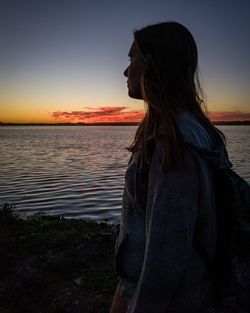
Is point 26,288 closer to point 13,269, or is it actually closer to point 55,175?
point 13,269

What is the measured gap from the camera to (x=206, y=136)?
1.82 m

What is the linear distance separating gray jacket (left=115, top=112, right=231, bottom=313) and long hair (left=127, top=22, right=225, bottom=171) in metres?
0.11

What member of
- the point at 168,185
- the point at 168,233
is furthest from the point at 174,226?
the point at 168,185

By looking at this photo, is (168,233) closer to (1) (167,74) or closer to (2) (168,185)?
(2) (168,185)

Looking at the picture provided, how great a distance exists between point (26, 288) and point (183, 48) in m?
4.88

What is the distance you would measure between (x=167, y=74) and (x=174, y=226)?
0.80m

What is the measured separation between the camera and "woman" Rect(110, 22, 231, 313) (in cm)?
169

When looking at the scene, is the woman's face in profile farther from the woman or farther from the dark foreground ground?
the dark foreground ground

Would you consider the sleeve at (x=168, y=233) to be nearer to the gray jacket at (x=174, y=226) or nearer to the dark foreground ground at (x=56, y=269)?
the gray jacket at (x=174, y=226)

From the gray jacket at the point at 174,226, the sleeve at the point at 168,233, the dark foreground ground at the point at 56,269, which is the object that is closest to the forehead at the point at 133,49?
the gray jacket at the point at 174,226

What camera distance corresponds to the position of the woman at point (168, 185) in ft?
5.53

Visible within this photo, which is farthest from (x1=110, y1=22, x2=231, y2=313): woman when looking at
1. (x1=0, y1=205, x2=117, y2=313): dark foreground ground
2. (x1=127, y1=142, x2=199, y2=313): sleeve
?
(x1=0, y1=205, x2=117, y2=313): dark foreground ground

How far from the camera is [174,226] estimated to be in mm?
1679

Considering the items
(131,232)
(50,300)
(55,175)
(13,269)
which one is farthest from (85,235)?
(55,175)
